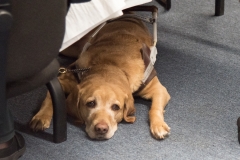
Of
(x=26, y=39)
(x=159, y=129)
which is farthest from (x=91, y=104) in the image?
(x=26, y=39)

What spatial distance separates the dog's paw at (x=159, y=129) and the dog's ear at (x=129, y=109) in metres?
0.10

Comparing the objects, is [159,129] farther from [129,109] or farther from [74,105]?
[74,105]

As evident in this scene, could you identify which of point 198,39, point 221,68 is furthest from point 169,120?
point 198,39

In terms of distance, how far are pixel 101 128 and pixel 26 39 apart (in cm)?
75

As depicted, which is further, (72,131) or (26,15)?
(72,131)

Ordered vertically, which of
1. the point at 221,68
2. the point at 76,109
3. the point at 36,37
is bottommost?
the point at 221,68

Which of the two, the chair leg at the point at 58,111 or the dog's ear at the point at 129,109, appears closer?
the chair leg at the point at 58,111

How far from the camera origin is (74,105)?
1734 millimetres

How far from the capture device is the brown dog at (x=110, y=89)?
65.4 inches

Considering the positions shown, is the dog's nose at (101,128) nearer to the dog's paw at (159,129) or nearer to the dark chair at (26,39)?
the dog's paw at (159,129)

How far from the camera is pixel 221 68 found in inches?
85.1

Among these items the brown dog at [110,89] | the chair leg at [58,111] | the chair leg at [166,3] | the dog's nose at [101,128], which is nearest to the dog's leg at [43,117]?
the brown dog at [110,89]

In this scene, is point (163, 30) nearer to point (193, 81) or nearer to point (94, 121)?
point (193, 81)

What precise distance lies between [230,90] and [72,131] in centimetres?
81
